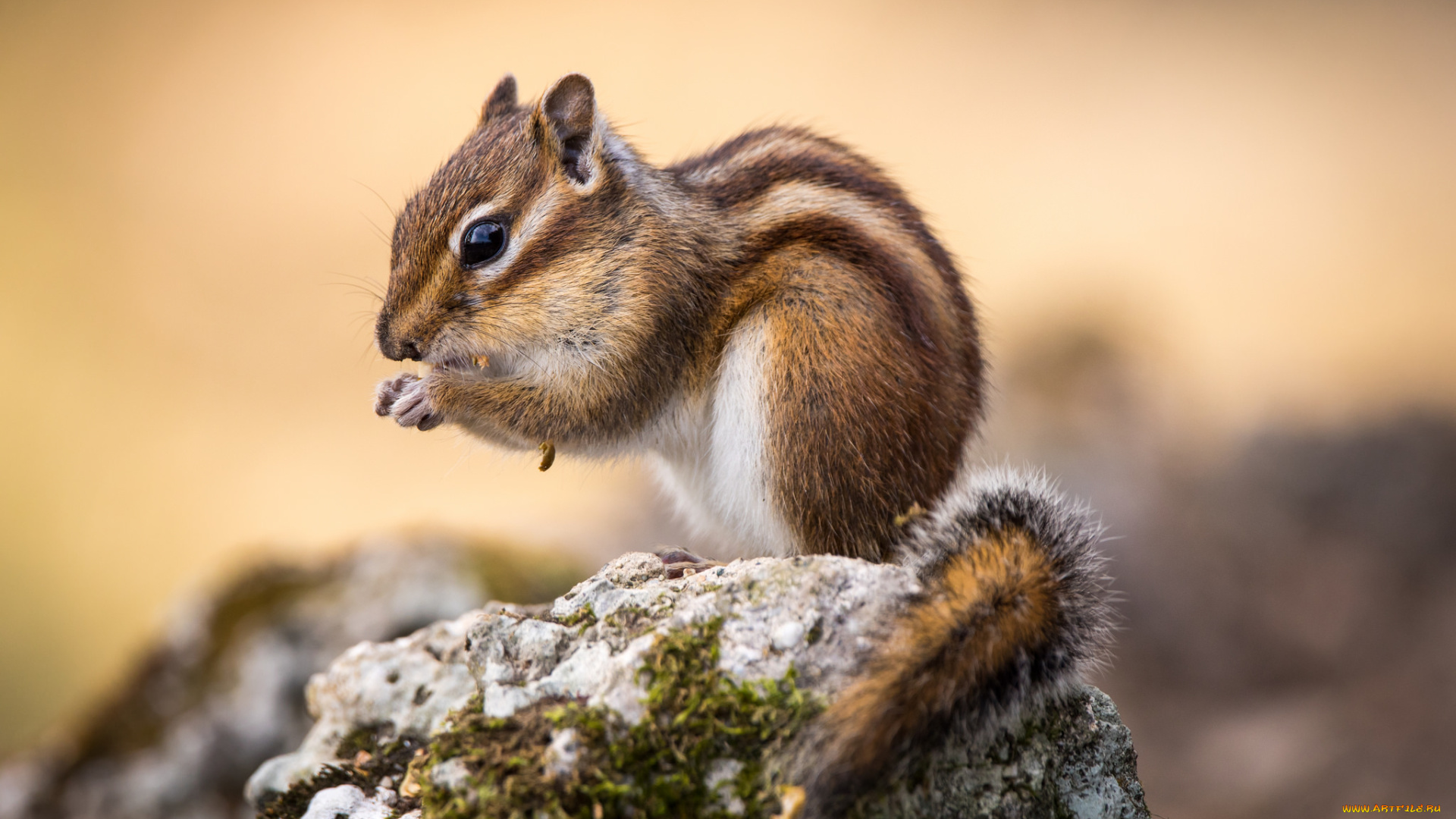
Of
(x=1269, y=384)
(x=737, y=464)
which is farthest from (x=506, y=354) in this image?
(x=1269, y=384)

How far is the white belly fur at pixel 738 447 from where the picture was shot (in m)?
2.45

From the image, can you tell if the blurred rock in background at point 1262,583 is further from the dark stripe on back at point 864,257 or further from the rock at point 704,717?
the rock at point 704,717

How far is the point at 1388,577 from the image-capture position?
6.01 metres

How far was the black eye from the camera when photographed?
249 cm

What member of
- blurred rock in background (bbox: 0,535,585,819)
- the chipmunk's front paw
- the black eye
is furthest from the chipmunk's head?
blurred rock in background (bbox: 0,535,585,819)

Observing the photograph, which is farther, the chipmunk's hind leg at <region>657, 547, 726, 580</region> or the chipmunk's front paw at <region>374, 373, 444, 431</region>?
the chipmunk's front paw at <region>374, 373, 444, 431</region>

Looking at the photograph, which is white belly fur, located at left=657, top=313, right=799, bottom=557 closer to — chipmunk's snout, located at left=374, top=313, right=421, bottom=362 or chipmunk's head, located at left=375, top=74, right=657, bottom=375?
chipmunk's head, located at left=375, top=74, right=657, bottom=375

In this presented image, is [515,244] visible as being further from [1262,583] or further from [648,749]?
[1262,583]

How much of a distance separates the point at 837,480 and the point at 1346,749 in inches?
164

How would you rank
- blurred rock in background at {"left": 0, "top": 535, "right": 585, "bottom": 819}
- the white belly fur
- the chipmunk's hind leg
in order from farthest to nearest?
blurred rock in background at {"left": 0, "top": 535, "right": 585, "bottom": 819} < the white belly fur < the chipmunk's hind leg

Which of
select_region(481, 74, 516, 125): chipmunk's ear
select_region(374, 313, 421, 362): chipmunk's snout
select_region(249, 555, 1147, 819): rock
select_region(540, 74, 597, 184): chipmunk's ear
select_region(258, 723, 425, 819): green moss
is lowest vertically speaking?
select_region(258, 723, 425, 819): green moss

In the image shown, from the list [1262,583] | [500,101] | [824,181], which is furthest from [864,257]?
[1262,583]

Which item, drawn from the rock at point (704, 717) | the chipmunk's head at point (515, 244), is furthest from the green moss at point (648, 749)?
the chipmunk's head at point (515, 244)

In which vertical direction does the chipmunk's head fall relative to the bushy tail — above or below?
above
